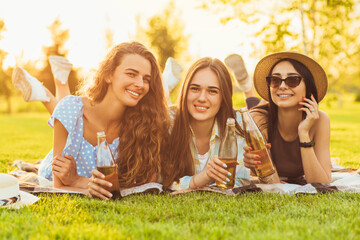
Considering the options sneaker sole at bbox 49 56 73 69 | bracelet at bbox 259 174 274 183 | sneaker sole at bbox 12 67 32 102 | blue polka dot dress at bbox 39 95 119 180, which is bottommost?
bracelet at bbox 259 174 274 183

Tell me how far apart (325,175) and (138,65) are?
226cm

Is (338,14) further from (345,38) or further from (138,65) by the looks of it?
(138,65)

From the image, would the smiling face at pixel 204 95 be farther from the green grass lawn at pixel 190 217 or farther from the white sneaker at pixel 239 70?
the white sneaker at pixel 239 70

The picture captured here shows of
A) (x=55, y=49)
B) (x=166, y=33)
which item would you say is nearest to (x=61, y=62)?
(x=166, y=33)

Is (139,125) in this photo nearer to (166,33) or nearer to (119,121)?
(119,121)

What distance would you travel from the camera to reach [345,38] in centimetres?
1112

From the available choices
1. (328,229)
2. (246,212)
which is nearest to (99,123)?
(246,212)

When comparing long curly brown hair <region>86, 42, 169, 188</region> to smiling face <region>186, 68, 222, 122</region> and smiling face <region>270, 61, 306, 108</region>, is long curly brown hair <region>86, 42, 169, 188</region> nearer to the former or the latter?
smiling face <region>186, 68, 222, 122</region>

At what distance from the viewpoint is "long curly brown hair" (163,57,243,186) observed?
3566 mm

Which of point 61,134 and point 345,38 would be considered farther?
point 345,38

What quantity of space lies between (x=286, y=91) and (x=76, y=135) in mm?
2300

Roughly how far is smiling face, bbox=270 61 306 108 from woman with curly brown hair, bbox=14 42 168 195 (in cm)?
125

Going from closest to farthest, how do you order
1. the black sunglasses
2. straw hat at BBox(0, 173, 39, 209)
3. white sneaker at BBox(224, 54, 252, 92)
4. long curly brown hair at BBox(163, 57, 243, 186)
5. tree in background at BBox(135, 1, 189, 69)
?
straw hat at BBox(0, 173, 39, 209) → long curly brown hair at BBox(163, 57, 243, 186) → the black sunglasses → white sneaker at BBox(224, 54, 252, 92) → tree in background at BBox(135, 1, 189, 69)

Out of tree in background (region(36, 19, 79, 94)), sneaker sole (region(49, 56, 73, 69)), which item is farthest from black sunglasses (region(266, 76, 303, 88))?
tree in background (region(36, 19, 79, 94))
